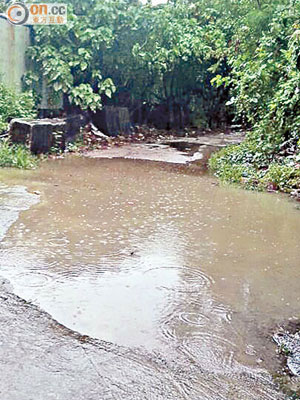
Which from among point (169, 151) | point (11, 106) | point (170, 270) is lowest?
point (169, 151)

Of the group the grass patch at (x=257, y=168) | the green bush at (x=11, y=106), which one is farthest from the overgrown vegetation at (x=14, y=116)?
the grass patch at (x=257, y=168)

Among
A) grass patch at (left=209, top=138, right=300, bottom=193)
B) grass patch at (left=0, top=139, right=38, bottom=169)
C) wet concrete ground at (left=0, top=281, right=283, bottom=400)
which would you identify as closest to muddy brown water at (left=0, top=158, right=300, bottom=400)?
wet concrete ground at (left=0, top=281, right=283, bottom=400)

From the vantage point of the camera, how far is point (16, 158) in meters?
6.54

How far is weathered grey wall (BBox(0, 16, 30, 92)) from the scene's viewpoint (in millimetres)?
9484

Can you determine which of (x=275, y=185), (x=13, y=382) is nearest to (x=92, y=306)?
(x=13, y=382)

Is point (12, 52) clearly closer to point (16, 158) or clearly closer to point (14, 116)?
point (14, 116)

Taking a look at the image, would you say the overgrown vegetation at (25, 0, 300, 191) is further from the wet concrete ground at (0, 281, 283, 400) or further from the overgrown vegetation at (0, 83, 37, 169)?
the wet concrete ground at (0, 281, 283, 400)

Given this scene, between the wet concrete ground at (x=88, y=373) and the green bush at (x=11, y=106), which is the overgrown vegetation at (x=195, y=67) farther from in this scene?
the wet concrete ground at (x=88, y=373)

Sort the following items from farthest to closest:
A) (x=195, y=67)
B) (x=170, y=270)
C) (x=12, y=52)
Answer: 1. (x=195, y=67)
2. (x=12, y=52)
3. (x=170, y=270)

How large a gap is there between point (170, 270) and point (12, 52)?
809 cm

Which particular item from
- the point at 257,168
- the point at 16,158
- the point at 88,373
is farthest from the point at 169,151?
the point at 88,373

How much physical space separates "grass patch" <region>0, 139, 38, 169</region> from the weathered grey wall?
298cm

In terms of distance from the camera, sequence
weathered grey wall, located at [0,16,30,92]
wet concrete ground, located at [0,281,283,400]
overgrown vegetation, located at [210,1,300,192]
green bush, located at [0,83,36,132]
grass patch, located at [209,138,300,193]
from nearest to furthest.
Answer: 1. wet concrete ground, located at [0,281,283,400]
2. grass patch, located at [209,138,300,193]
3. overgrown vegetation, located at [210,1,300,192]
4. green bush, located at [0,83,36,132]
5. weathered grey wall, located at [0,16,30,92]

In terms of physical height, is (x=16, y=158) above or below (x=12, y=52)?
below
